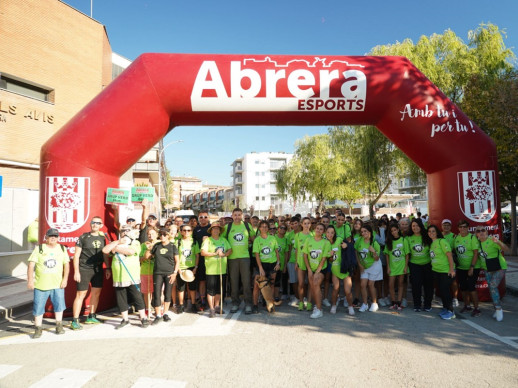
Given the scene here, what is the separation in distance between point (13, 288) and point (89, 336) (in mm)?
5133

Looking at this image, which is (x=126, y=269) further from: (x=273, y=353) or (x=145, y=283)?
(x=273, y=353)

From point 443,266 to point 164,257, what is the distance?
524cm

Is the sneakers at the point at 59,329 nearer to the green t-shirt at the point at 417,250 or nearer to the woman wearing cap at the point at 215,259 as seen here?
the woman wearing cap at the point at 215,259

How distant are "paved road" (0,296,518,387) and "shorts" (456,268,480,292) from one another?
0.55 metres

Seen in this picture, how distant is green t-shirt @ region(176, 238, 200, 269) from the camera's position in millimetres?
6992

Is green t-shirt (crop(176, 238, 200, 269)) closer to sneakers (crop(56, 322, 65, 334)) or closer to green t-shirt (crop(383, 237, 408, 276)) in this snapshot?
sneakers (crop(56, 322, 65, 334))

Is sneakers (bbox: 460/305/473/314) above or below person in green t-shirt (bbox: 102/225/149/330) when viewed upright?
below

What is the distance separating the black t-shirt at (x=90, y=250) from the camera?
629cm

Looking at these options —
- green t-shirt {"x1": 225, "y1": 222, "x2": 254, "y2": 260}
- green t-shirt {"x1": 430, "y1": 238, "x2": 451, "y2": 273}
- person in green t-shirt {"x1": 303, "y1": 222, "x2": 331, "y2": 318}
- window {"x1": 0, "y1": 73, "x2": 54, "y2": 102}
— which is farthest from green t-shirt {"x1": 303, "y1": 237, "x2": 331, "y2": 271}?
window {"x1": 0, "y1": 73, "x2": 54, "y2": 102}

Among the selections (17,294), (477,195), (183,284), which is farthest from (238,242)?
(17,294)

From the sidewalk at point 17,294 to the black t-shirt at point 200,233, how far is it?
392 cm

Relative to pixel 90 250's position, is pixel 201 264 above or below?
below

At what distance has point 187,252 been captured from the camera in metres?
7.04

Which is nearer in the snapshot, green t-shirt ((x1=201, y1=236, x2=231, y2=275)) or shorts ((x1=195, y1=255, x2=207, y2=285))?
green t-shirt ((x1=201, y1=236, x2=231, y2=275))
